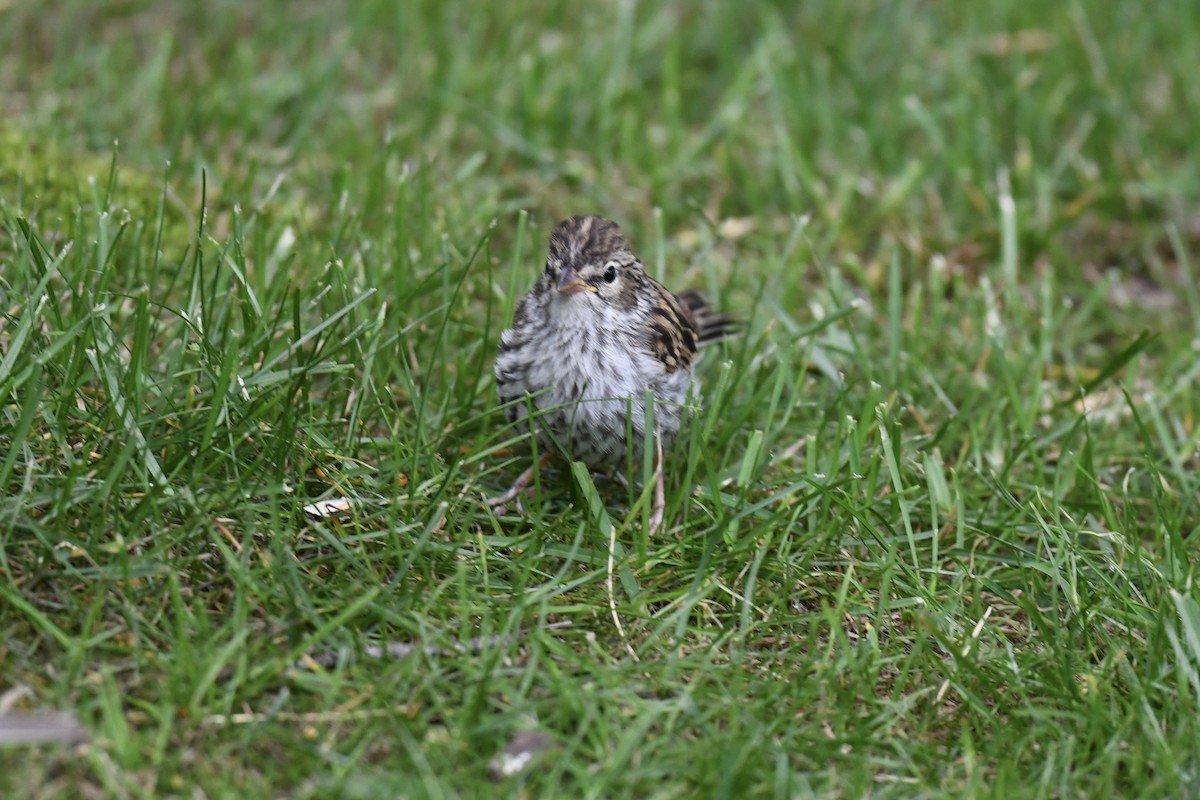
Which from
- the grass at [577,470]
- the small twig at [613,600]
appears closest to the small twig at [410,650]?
the grass at [577,470]

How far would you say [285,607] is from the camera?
11.2ft

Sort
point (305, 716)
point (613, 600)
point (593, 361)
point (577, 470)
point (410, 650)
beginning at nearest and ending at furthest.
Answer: point (305, 716)
point (410, 650)
point (613, 600)
point (577, 470)
point (593, 361)

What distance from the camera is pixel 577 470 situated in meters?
4.10

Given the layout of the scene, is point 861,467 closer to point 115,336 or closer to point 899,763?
point 899,763

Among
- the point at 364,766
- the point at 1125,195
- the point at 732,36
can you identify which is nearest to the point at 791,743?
the point at 364,766

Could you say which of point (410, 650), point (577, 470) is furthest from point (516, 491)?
point (410, 650)

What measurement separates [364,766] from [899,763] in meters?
1.23

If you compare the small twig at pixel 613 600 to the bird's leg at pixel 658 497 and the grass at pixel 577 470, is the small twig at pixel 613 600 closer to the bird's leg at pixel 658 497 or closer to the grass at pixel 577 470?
the grass at pixel 577 470

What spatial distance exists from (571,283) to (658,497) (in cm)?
71

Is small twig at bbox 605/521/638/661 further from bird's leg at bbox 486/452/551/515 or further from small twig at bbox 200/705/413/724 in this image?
small twig at bbox 200/705/413/724

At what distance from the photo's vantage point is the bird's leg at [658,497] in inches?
162

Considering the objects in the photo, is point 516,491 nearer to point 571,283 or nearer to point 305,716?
point 571,283

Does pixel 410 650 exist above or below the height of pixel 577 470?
below

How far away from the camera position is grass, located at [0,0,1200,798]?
127 inches
